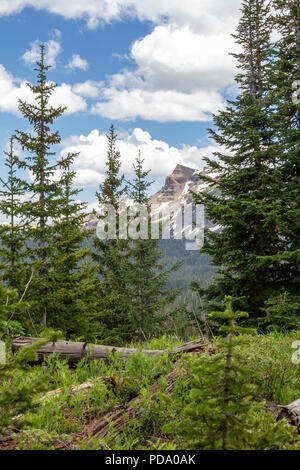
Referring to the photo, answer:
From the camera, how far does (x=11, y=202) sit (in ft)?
40.5

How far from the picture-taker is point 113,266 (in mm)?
23109

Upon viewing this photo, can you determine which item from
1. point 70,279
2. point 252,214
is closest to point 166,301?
point 70,279

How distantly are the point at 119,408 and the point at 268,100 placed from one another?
12.0 meters

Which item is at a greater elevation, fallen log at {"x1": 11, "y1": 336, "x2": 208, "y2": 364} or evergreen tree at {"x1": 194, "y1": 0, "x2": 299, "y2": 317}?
evergreen tree at {"x1": 194, "y1": 0, "x2": 299, "y2": 317}

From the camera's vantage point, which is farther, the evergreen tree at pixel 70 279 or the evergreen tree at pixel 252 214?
Result: the evergreen tree at pixel 70 279

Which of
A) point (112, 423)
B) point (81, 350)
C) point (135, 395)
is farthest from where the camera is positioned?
point (81, 350)

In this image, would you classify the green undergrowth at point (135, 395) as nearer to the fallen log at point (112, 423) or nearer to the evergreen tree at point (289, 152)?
the fallen log at point (112, 423)

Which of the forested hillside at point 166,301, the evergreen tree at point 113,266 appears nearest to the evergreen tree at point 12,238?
the forested hillside at point 166,301

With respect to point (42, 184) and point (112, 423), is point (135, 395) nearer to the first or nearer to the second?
point (112, 423)

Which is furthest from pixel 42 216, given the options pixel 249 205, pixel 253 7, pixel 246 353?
pixel 253 7

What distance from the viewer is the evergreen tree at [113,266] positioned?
20.3 m

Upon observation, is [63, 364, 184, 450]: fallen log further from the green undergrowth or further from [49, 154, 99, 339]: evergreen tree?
[49, 154, 99, 339]: evergreen tree

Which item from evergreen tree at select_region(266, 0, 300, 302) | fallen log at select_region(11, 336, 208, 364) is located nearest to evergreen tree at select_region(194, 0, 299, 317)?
evergreen tree at select_region(266, 0, 300, 302)

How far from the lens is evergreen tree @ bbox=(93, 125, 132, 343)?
66.6 ft
